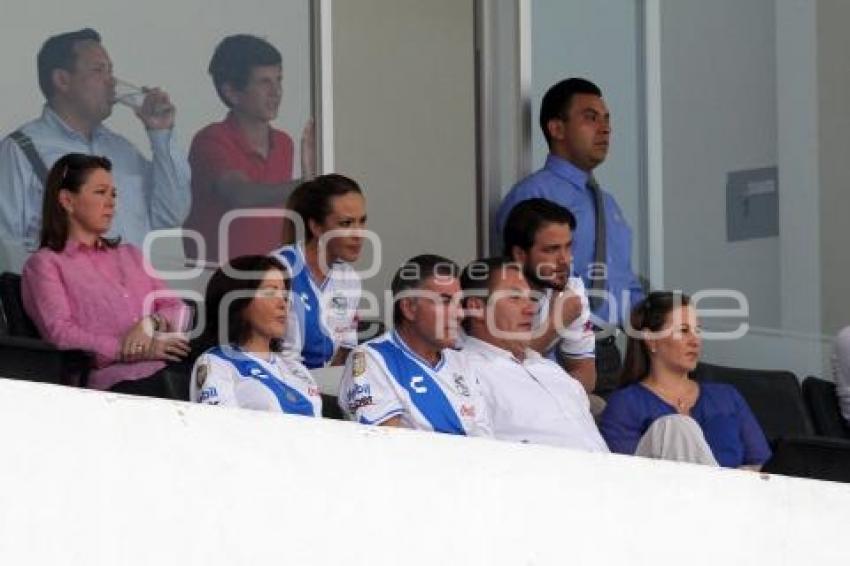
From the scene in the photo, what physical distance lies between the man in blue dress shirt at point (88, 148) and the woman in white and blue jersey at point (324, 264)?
67 cm

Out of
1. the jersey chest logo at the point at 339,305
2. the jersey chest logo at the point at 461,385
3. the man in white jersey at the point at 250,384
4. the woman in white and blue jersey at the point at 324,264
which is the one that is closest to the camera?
the man in white jersey at the point at 250,384

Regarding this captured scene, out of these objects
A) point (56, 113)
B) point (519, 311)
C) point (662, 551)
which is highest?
point (56, 113)

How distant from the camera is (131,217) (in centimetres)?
823

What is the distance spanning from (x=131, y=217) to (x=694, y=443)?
1904 mm

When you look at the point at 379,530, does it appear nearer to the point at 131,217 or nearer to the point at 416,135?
the point at 131,217

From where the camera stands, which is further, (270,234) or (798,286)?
(798,286)

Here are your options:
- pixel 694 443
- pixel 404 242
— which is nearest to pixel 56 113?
pixel 404 242

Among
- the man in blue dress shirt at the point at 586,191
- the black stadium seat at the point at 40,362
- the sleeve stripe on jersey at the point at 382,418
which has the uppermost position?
the man in blue dress shirt at the point at 586,191

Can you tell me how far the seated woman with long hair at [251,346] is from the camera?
6770mm

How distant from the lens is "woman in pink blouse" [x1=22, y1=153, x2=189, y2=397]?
23.4 ft

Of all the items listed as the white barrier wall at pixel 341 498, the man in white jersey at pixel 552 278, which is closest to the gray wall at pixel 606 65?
the man in white jersey at pixel 552 278

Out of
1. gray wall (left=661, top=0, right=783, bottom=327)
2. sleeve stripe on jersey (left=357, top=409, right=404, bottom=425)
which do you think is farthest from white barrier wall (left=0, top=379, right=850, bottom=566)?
gray wall (left=661, top=0, right=783, bottom=327)

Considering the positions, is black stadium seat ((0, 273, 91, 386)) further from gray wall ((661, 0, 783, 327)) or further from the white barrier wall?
gray wall ((661, 0, 783, 327))

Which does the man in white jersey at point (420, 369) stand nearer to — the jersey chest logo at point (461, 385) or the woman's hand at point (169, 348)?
the jersey chest logo at point (461, 385)
